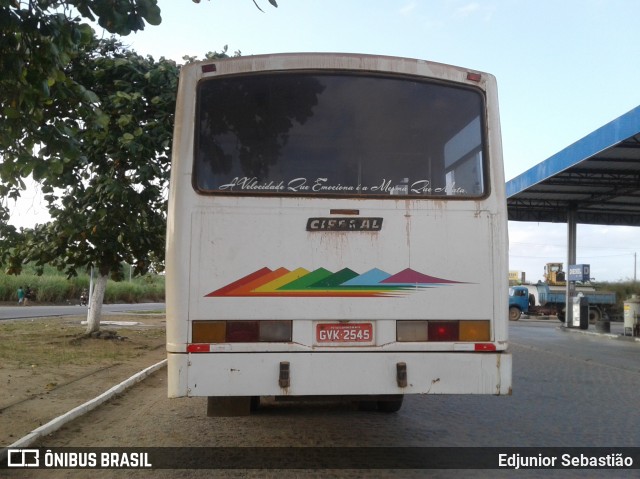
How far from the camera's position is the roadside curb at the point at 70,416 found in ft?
18.6

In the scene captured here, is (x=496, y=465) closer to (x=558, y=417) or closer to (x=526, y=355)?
(x=558, y=417)

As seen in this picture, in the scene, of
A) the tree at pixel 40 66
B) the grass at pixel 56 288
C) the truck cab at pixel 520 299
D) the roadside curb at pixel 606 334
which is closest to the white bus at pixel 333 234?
the tree at pixel 40 66

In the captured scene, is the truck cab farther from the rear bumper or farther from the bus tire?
the rear bumper

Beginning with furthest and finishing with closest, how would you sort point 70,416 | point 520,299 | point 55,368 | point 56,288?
point 56,288 → point 520,299 → point 55,368 → point 70,416

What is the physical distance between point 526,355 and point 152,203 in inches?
384

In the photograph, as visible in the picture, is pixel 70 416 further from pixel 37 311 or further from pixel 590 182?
pixel 37 311

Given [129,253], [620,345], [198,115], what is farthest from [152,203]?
[620,345]

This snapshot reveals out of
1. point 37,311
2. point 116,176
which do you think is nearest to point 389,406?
point 116,176

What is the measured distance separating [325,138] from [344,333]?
1.61 meters

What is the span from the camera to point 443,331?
5.12m

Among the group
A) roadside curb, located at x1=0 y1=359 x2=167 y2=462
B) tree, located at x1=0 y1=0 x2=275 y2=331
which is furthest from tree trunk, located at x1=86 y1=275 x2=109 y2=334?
roadside curb, located at x1=0 y1=359 x2=167 y2=462

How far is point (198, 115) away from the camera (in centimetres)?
526

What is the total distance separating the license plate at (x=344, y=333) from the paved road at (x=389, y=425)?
3.58 feet

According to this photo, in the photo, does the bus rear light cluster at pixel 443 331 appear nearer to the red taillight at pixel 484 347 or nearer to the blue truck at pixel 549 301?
the red taillight at pixel 484 347
